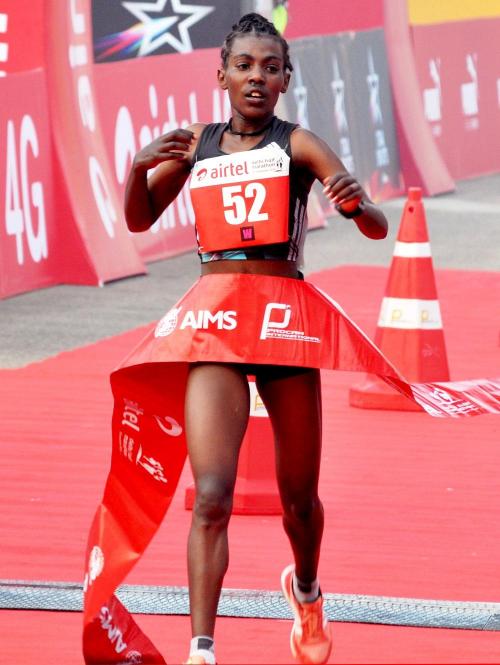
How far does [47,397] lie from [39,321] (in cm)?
279

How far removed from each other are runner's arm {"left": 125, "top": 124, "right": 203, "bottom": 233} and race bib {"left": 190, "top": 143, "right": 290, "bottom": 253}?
0.11 m

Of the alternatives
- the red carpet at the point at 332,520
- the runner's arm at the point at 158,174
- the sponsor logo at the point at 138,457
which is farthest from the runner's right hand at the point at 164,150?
the red carpet at the point at 332,520

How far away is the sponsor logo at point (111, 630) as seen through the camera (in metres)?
4.96

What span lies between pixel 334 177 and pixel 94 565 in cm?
131

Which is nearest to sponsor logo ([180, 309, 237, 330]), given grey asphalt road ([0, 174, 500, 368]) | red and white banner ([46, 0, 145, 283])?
grey asphalt road ([0, 174, 500, 368])

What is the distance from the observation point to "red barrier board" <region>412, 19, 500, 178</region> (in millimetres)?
22703

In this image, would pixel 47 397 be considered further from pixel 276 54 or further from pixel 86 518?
pixel 276 54

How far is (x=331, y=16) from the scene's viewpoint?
1994 cm

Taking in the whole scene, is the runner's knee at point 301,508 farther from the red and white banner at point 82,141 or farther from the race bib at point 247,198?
the red and white banner at point 82,141

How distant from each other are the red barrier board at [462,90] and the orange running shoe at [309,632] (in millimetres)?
17638

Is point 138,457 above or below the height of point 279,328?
below

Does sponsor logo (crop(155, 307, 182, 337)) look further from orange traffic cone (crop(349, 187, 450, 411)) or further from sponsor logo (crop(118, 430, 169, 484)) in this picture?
orange traffic cone (crop(349, 187, 450, 411))

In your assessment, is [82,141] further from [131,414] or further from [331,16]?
[131,414]

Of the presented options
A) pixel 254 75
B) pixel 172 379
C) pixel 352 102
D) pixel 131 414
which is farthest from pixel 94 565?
pixel 352 102
